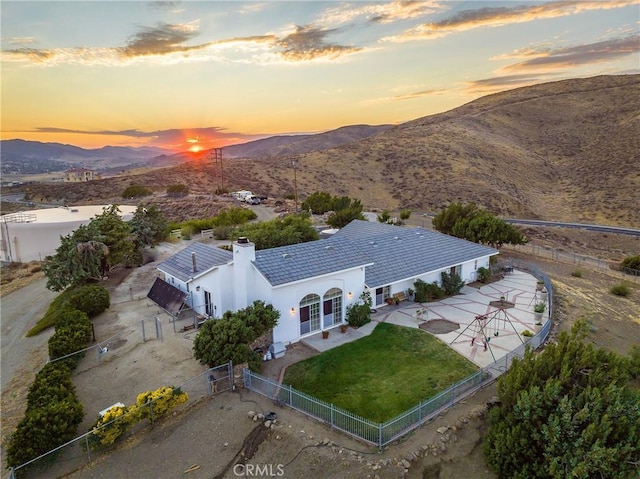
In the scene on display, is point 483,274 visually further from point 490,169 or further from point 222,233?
point 490,169

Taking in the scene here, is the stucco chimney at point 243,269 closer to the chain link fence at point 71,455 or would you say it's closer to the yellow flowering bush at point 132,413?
the yellow flowering bush at point 132,413

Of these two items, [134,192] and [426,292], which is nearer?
[426,292]

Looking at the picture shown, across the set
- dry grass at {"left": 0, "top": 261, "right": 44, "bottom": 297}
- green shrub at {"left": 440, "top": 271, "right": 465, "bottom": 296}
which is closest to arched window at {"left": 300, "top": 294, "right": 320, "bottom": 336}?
green shrub at {"left": 440, "top": 271, "right": 465, "bottom": 296}

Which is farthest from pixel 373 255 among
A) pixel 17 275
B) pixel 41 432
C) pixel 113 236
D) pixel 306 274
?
pixel 17 275

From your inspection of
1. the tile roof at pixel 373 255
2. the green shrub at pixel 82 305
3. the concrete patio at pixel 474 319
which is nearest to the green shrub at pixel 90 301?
the green shrub at pixel 82 305

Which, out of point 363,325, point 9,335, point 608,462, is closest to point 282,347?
point 363,325
